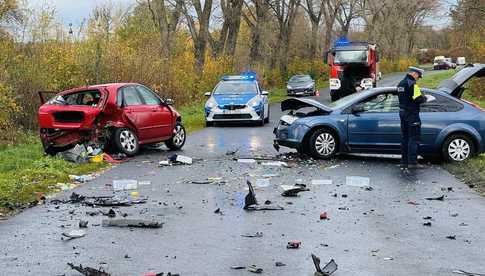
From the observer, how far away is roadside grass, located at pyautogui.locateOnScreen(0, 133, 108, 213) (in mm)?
9539

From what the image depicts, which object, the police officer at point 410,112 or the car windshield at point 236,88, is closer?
the police officer at point 410,112

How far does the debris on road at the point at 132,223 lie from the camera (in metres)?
7.76

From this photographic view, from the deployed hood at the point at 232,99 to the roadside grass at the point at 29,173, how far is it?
8.66m

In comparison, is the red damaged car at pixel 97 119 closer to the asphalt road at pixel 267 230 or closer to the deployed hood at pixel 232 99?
the asphalt road at pixel 267 230

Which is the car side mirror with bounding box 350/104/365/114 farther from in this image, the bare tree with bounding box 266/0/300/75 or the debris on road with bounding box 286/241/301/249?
the bare tree with bounding box 266/0/300/75

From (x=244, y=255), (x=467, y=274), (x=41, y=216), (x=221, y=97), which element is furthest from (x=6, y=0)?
(x=467, y=274)

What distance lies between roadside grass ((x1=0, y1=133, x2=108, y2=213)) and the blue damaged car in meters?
4.56

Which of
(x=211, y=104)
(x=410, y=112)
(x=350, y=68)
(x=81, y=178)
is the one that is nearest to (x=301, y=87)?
(x=350, y=68)

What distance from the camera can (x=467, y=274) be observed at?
5.79 m

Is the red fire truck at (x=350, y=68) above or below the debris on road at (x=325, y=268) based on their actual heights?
above

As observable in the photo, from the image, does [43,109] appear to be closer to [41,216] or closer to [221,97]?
[41,216]

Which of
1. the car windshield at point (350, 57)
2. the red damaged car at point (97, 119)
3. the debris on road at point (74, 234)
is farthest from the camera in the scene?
the car windshield at point (350, 57)

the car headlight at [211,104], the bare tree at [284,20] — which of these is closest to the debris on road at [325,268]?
the car headlight at [211,104]

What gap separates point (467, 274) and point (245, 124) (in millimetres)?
18404
